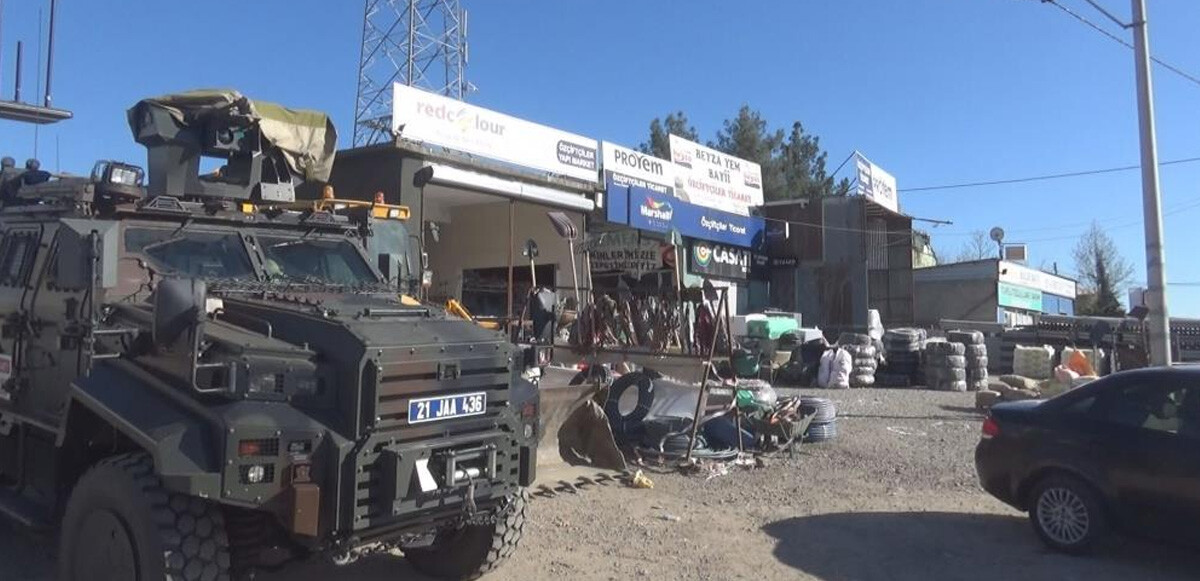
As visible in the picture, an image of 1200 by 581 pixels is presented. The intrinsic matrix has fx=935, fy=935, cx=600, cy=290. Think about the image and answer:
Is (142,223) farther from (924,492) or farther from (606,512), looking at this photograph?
(924,492)

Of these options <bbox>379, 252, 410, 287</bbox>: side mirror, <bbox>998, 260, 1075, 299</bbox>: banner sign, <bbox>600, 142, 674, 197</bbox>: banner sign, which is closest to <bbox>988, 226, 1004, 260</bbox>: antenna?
<bbox>998, 260, 1075, 299</bbox>: banner sign

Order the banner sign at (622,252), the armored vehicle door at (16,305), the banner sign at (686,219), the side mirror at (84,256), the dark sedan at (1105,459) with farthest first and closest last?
1. the banner sign at (622,252)
2. the banner sign at (686,219)
3. the dark sedan at (1105,459)
4. the armored vehicle door at (16,305)
5. the side mirror at (84,256)

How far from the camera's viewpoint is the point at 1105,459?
6.88m

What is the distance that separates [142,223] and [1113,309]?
55804 mm

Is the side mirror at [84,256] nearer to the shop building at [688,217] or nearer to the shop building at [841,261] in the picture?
the shop building at [688,217]

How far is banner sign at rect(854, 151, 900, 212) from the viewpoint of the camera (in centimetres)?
3209

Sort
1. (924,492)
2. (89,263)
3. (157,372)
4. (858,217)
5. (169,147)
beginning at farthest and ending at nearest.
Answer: (858,217) → (924,492) → (169,147) → (89,263) → (157,372)

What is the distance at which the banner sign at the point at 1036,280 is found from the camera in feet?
123

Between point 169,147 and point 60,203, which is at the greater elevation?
point 169,147

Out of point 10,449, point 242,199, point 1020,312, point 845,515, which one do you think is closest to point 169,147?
point 242,199

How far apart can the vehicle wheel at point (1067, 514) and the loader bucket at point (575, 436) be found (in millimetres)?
3751

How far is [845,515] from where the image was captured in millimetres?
8422

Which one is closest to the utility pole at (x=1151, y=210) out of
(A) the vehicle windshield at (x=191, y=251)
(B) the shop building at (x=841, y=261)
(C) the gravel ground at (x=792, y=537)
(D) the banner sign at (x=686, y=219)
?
(C) the gravel ground at (x=792, y=537)

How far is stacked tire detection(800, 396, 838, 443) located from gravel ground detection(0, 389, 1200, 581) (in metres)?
0.91
